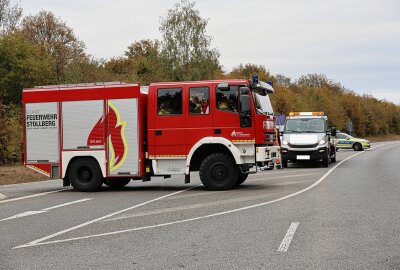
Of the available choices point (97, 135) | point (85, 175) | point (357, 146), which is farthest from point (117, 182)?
point (357, 146)

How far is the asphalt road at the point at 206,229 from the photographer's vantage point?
20.7 ft

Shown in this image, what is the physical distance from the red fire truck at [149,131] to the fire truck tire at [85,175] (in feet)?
0.09

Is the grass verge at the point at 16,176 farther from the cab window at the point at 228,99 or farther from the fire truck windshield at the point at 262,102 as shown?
the fire truck windshield at the point at 262,102

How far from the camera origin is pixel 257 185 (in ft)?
50.8

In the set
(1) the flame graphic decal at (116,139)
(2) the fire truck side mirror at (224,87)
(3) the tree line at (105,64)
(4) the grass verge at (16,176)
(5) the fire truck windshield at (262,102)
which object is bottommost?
(4) the grass verge at (16,176)

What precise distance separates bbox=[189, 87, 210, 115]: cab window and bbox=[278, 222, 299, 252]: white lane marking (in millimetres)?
5710

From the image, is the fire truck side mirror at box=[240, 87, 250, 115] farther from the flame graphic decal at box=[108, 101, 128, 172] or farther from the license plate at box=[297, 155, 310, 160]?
the license plate at box=[297, 155, 310, 160]

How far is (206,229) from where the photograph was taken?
8.34m

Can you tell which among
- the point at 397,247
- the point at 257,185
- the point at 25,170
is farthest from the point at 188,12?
the point at 397,247

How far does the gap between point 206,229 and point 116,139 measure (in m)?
6.56

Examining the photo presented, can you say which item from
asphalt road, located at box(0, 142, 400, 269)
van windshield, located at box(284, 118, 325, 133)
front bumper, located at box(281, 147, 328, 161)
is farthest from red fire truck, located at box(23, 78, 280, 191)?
→ van windshield, located at box(284, 118, 325, 133)

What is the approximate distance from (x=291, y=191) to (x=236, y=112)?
94.7 inches

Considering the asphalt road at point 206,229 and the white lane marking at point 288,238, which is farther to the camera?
the white lane marking at point 288,238

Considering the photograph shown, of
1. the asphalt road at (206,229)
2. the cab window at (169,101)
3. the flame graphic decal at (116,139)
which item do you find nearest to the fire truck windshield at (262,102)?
the cab window at (169,101)
